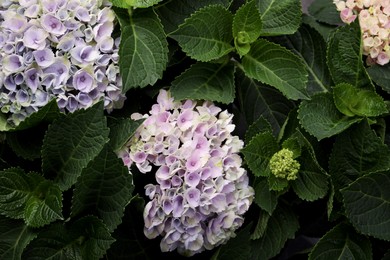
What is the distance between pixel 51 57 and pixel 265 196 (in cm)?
30

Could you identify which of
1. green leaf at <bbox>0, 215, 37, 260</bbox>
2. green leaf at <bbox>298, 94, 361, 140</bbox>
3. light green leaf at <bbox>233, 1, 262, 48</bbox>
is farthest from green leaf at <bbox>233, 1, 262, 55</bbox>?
green leaf at <bbox>0, 215, 37, 260</bbox>

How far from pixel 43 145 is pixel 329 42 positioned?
366mm

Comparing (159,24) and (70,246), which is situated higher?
(159,24)

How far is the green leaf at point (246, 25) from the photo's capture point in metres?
0.80

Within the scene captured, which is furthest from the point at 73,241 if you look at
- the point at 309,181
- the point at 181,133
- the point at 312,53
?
the point at 312,53

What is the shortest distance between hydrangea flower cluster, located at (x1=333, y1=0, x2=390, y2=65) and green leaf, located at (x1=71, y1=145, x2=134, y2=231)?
0.34 m

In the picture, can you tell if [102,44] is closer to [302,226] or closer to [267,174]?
[267,174]

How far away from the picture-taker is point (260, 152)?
0.80m

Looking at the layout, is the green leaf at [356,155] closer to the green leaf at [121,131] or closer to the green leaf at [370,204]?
the green leaf at [370,204]

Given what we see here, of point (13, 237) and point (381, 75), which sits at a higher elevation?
point (381, 75)

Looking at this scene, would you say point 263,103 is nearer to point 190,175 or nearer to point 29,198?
point 190,175

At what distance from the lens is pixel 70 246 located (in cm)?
77

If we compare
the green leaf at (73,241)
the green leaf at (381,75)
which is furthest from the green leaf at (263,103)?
the green leaf at (73,241)

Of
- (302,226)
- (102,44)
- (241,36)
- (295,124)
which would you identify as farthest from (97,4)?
(302,226)
